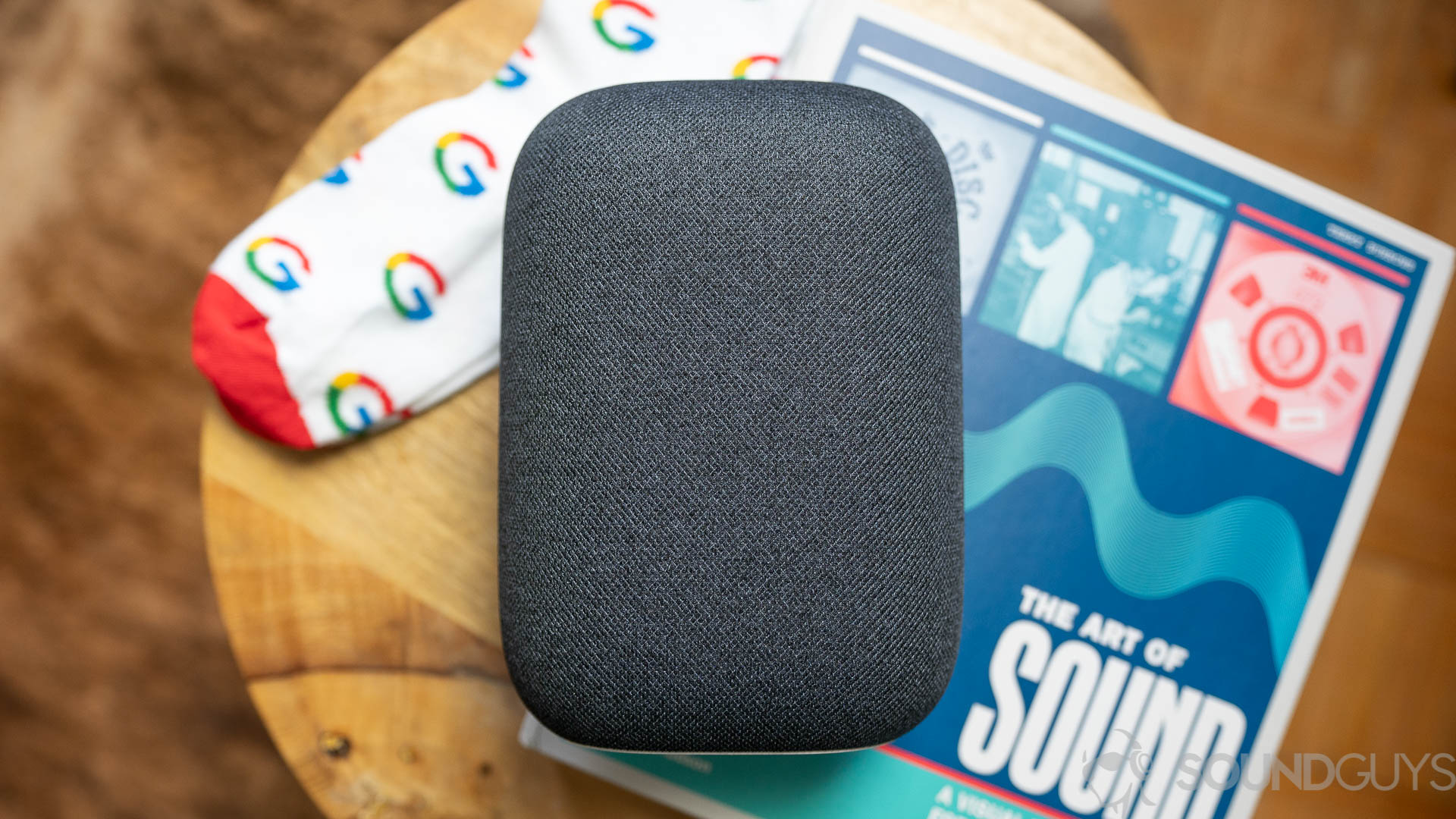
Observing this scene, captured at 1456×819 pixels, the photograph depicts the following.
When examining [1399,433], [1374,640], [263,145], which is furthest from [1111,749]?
[263,145]

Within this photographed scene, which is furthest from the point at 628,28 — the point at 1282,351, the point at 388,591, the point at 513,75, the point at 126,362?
the point at 126,362

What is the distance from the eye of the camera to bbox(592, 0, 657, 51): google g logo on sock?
2.04 feet

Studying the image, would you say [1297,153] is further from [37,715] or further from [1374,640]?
[37,715]

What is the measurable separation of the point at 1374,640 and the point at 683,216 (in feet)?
2.36

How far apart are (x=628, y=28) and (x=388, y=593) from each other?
1.43 ft

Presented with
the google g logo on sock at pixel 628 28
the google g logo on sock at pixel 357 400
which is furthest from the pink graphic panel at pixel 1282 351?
the google g logo on sock at pixel 357 400

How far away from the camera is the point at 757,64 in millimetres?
629

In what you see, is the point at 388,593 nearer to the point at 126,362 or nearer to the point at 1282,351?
the point at 126,362

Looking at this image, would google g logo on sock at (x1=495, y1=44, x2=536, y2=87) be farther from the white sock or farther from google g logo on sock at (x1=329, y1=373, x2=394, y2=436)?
google g logo on sock at (x1=329, y1=373, x2=394, y2=436)

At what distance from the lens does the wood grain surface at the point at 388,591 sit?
61 centimetres

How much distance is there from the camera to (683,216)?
1.48 ft

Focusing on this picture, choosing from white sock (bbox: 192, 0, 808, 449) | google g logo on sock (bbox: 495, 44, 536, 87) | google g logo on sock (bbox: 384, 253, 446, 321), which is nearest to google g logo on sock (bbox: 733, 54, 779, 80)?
white sock (bbox: 192, 0, 808, 449)

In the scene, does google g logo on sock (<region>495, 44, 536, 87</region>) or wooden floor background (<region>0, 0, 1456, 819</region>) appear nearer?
google g logo on sock (<region>495, 44, 536, 87</region>)

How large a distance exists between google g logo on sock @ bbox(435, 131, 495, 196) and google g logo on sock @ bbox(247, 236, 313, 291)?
0.12 meters
